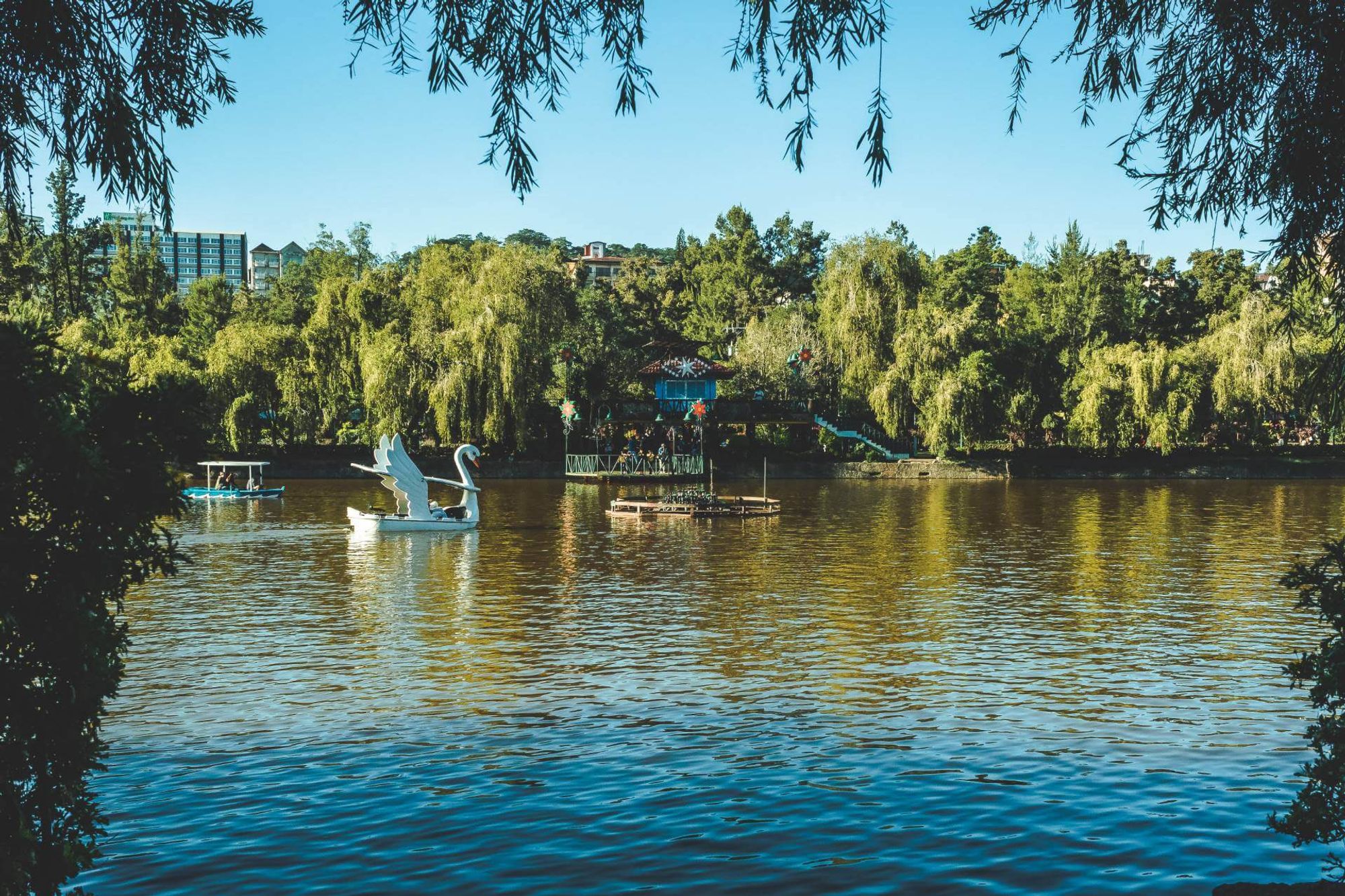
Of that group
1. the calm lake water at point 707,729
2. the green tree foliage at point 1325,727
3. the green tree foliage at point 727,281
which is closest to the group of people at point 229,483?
the calm lake water at point 707,729

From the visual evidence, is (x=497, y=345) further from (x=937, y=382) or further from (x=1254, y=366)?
(x=1254, y=366)

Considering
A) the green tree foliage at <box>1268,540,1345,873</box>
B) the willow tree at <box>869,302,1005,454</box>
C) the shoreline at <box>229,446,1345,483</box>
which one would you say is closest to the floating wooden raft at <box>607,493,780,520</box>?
the shoreline at <box>229,446,1345,483</box>

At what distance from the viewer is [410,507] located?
3809 cm

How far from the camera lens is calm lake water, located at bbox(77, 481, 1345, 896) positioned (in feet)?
32.1

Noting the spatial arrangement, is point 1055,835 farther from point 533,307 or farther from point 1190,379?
point 1190,379

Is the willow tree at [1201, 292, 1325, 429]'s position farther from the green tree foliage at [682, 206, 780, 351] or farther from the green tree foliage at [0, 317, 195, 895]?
the green tree foliage at [0, 317, 195, 895]

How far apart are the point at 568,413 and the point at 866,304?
18460 millimetres

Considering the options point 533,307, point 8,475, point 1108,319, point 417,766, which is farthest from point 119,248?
point 8,475

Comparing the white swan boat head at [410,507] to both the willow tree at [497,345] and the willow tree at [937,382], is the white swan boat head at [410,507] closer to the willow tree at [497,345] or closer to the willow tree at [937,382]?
the willow tree at [497,345]

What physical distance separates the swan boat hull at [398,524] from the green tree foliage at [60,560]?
31645 mm

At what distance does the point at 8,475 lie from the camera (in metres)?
5.79

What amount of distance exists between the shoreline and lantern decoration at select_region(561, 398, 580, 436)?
3025mm

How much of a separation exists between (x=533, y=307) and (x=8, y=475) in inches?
2161

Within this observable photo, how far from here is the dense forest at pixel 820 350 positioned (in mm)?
59750
